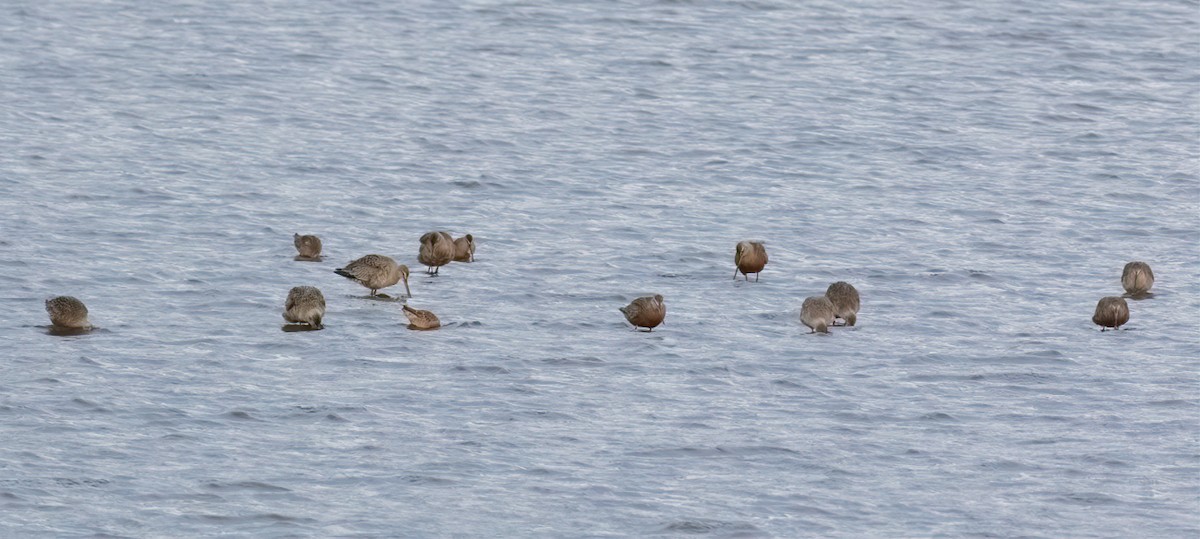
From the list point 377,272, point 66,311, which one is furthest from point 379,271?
point 66,311

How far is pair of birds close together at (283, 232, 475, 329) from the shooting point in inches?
742

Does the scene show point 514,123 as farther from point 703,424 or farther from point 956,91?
point 703,424

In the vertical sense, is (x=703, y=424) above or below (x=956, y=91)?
below

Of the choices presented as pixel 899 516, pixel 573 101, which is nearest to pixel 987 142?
pixel 573 101

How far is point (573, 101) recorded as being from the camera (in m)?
33.2

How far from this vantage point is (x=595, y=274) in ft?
71.8

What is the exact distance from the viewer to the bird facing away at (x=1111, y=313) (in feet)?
64.7

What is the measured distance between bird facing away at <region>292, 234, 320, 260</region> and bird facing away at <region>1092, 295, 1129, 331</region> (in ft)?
26.8

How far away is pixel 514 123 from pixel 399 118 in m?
1.79

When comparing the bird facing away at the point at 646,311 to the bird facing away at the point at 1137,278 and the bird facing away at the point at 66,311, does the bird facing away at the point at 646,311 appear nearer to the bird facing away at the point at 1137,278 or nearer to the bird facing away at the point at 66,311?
the bird facing away at the point at 66,311

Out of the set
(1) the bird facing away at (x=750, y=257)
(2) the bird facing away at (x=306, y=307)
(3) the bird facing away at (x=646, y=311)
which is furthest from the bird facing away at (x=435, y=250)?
(1) the bird facing away at (x=750, y=257)

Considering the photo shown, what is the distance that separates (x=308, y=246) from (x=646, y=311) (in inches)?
182

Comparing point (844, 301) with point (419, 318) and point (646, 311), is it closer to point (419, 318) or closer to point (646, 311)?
point (646, 311)

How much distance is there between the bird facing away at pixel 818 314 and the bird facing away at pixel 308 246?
18.3ft
